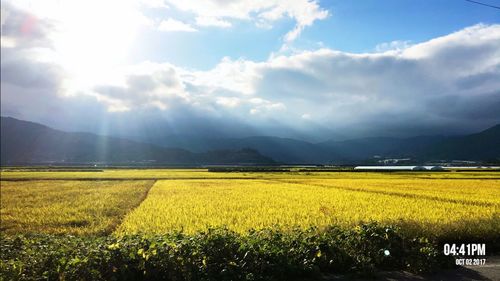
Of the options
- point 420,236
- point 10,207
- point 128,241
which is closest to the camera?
point 128,241

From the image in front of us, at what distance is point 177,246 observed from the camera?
25.2ft

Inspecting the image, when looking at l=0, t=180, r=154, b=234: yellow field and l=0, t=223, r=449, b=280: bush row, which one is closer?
l=0, t=223, r=449, b=280: bush row

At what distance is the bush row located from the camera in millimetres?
7488

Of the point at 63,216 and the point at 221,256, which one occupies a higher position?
the point at 221,256

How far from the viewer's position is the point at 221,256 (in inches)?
314

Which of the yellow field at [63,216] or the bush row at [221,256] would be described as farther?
the yellow field at [63,216]

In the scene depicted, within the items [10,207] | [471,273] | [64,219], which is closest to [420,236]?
[471,273]

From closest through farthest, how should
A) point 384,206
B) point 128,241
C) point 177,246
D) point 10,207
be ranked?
point 177,246
point 128,241
point 384,206
point 10,207

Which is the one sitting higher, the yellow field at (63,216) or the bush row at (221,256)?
the bush row at (221,256)

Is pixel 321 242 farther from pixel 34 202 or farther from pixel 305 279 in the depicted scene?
pixel 34 202

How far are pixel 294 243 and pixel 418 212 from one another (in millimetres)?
10380

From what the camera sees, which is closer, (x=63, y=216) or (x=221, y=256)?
(x=221, y=256)

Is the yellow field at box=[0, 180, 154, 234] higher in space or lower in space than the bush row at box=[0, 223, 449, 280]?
lower

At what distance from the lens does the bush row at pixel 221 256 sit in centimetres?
749
